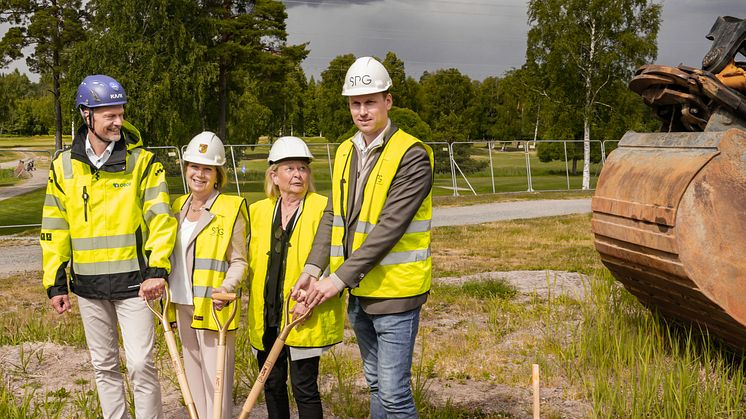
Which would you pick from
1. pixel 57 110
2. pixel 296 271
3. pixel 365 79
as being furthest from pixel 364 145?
pixel 57 110

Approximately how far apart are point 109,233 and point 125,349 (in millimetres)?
589

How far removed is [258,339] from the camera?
384 cm

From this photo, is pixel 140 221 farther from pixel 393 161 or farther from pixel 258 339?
pixel 393 161

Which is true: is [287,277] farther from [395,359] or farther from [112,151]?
[112,151]

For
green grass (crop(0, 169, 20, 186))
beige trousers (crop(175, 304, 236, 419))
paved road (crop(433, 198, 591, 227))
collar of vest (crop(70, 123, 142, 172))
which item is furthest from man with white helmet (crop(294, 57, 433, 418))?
green grass (crop(0, 169, 20, 186))

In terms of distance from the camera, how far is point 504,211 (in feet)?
58.7

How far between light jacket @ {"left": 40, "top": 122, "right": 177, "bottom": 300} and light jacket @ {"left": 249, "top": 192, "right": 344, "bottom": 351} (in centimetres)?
42

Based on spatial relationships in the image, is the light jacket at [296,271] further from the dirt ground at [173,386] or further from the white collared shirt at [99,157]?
the dirt ground at [173,386]

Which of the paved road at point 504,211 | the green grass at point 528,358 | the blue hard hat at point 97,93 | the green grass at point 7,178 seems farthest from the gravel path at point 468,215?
the blue hard hat at point 97,93

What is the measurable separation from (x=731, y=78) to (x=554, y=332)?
236 cm

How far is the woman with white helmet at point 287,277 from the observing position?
12.1ft

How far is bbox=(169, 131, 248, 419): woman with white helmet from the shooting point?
12.8 feet

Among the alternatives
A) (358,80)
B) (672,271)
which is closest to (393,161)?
(358,80)

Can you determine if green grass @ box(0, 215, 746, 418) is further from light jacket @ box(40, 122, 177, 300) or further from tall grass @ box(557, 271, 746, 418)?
light jacket @ box(40, 122, 177, 300)
